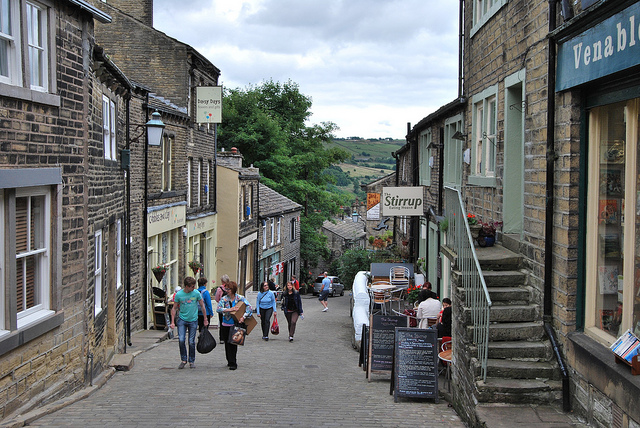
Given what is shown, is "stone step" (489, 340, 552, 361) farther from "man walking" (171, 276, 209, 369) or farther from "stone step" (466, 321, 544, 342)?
"man walking" (171, 276, 209, 369)

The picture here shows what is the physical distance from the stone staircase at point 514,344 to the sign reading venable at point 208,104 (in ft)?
52.5

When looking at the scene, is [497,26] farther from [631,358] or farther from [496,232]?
[631,358]

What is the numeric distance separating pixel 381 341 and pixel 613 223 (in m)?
5.02

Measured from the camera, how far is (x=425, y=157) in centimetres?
2047

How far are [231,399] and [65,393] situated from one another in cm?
210

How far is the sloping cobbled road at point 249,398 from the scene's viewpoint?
728 cm

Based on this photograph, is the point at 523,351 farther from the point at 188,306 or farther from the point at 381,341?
the point at 188,306

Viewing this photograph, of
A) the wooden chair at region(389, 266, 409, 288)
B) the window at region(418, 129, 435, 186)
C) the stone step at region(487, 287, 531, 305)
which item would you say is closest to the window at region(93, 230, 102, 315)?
the stone step at region(487, 287, 531, 305)

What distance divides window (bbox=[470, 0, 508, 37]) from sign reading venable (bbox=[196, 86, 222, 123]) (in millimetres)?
12766

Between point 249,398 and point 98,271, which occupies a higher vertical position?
point 98,271

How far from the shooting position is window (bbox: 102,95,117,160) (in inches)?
457

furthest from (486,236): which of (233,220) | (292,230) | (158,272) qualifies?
(292,230)

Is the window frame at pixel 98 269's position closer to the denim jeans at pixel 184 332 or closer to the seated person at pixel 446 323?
the denim jeans at pixel 184 332

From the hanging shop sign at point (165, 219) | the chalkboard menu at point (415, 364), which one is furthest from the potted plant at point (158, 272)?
the chalkboard menu at point (415, 364)
